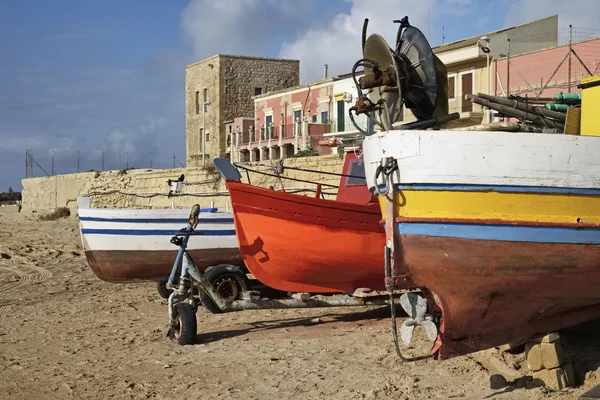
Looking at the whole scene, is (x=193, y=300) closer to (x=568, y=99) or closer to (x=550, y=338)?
(x=550, y=338)

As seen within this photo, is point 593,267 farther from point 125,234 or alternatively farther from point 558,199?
point 125,234

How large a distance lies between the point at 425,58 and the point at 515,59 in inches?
771

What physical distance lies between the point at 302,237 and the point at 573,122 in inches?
136

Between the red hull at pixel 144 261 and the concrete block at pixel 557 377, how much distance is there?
5.73m

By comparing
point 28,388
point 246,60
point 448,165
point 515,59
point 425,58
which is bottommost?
point 28,388

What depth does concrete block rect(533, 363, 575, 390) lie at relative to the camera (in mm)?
5039

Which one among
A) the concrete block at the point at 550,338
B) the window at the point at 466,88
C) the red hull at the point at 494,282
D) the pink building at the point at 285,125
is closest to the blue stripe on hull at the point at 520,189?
the red hull at the point at 494,282

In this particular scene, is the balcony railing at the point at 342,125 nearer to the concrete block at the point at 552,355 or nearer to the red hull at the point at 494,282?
the red hull at the point at 494,282

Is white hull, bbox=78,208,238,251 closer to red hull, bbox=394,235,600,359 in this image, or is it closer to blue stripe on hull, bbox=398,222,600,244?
red hull, bbox=394,235,600,359

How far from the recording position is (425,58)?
609 cm

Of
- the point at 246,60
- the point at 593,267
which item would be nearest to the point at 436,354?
the point at 593,267

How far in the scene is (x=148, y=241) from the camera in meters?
10.2

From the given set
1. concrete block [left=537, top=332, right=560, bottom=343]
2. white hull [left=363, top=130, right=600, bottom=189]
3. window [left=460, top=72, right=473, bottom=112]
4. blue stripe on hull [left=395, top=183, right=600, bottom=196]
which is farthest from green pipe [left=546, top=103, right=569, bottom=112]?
window [left=460, top=72, right=473, bottom=112]

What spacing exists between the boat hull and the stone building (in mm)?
34749
